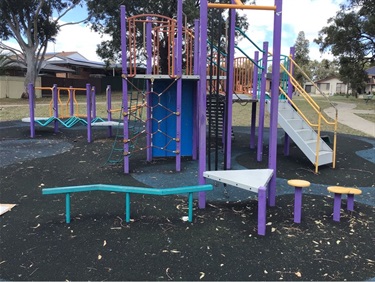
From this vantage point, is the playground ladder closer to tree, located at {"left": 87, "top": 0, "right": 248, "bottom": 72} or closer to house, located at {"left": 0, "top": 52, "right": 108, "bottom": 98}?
tree, located at {"left": 87, "top": 0, "right": 248, "bottom": 72}

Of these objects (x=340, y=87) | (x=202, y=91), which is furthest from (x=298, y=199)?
(x=340, y=87)

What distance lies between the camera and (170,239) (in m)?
3.05

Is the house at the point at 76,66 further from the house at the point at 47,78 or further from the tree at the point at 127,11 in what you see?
the tree at the point at 127,11

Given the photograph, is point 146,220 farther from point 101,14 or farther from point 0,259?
point 101,14

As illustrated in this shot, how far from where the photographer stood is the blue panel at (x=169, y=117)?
6.57 metres

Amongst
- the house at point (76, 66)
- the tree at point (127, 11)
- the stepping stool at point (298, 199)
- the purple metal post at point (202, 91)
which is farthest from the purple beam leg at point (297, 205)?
the house at point (76, 66)

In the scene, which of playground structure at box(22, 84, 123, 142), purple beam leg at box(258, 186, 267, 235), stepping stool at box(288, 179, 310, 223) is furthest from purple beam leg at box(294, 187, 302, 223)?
playground structure at box(22, 84, 123, 142)

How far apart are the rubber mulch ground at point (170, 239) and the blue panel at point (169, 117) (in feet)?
6.04

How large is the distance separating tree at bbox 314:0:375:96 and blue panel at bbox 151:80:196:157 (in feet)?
86.3

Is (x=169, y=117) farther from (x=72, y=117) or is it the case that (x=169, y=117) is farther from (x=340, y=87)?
(x=340, y=87)

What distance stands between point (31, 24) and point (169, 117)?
21.5 m

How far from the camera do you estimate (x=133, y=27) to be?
5.44 meters

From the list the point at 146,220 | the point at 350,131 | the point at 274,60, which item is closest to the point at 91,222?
the point at 146,220

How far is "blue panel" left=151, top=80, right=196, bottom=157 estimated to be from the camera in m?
6.57
